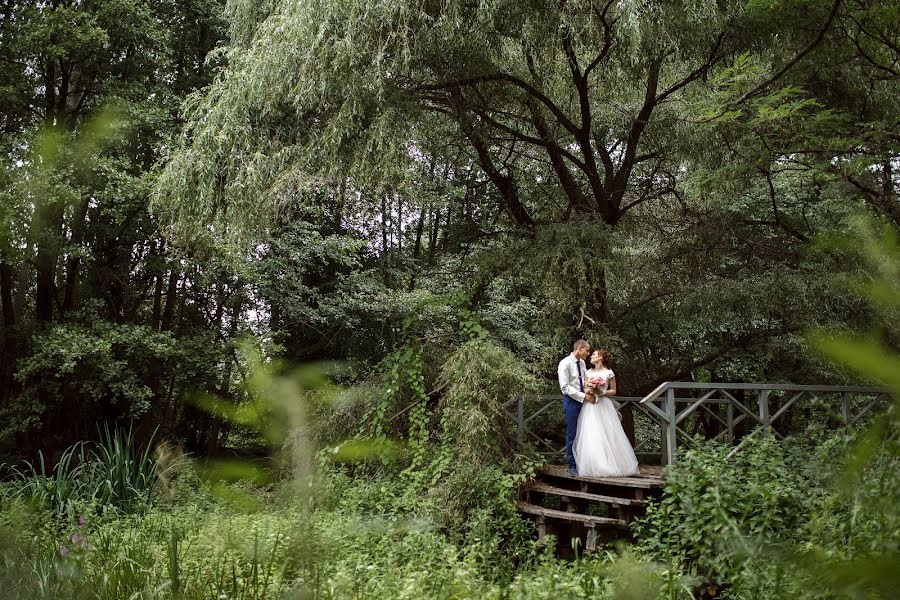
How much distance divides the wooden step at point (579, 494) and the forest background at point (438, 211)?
0.30 meters

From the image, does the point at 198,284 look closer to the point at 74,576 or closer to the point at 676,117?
the point at 676,117

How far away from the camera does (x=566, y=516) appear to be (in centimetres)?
816

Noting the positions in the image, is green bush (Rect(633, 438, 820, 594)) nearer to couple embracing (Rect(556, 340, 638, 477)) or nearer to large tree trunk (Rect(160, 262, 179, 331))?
couple embracing (Rect(556, 340, 638, 477))

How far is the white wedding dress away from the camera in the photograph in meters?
8.56

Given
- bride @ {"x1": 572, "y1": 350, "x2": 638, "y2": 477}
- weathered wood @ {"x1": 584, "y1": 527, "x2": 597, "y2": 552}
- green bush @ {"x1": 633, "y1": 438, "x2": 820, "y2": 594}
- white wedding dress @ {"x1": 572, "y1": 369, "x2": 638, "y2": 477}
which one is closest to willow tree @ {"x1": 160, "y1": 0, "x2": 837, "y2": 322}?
bride @ {"x1": 572, "y1": 350, "x2": 638, "y2": 477}

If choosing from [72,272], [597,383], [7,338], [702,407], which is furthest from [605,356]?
[7,338]

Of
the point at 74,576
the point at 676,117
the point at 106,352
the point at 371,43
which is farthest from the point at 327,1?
the point at 74,576

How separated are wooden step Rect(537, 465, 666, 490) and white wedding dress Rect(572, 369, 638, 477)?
0.35ft

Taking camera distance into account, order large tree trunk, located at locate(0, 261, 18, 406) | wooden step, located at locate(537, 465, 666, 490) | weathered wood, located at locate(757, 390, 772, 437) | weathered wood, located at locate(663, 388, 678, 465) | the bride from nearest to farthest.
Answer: weathered wood, located at locate(663, 388, 678, 465) < wooden step, located at locate(537, 465, 666, 490) < weathered wood, located at locate(757, 390, 772, 437) < the bride < large tree trunk, located at locate(0, 261, 18, 406)

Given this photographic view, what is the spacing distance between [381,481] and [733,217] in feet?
20.4

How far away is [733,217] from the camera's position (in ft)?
36.9

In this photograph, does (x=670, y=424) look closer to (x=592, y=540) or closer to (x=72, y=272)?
(x=592, y=540)

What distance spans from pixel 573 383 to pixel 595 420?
46cm

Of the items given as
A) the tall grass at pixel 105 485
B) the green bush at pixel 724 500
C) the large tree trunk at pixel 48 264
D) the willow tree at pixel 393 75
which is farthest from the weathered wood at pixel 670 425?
the large tree trunk at pixel 48 264
